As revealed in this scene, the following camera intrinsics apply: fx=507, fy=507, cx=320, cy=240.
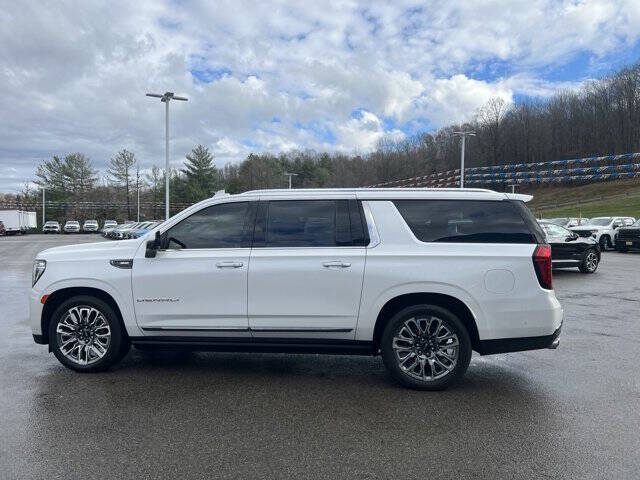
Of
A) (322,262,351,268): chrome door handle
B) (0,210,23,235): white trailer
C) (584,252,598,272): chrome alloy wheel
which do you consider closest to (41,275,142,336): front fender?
(322,262,351,268): chrome door handle

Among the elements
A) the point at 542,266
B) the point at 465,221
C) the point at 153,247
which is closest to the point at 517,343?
the point at 542,266

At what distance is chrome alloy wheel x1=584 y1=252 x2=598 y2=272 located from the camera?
49.9 ft

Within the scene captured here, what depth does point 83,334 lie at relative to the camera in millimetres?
5348

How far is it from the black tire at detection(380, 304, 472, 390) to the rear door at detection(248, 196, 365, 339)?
1.25 feet

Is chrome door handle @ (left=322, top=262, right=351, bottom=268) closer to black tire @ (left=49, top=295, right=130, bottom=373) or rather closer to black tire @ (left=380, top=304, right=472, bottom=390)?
black tire @ (left=380, top=304, right=472, bottom=390)

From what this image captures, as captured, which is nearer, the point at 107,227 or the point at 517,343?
the point at 517,343

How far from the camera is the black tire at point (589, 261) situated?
49.7 ft

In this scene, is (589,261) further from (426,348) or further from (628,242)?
(426,348)

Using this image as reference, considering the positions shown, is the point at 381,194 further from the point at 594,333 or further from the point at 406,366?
the point at 594,333

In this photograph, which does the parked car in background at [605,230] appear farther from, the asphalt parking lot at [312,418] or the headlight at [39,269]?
the headlight at [39,269]

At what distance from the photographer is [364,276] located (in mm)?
4836

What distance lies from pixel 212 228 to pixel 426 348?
8.07 ft

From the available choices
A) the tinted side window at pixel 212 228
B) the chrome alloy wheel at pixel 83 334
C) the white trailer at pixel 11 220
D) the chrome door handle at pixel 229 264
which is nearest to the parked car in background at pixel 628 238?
the tinted side window at pixel 212 228

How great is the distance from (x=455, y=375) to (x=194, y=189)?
74.8m
